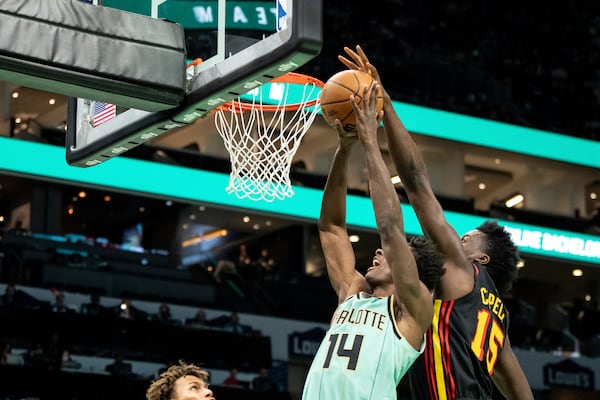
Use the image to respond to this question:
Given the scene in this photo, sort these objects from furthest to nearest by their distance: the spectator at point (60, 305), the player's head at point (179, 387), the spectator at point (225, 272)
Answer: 1. the spectator at point (225, 272)
2. the spectator at point (60, 305)
3. the player's head at point (179, 387)

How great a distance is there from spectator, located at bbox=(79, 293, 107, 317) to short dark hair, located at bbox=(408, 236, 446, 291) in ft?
36.2

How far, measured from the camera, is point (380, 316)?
418 centimetres

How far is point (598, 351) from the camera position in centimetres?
2141

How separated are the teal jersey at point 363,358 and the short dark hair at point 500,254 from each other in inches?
29.3

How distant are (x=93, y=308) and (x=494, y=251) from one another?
1112 centimetres

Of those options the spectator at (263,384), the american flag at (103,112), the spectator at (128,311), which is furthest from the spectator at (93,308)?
the american flag at (103,112)

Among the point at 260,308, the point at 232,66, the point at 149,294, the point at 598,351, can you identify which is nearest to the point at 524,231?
the point at 598,351

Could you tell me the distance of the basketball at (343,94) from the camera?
174 inches

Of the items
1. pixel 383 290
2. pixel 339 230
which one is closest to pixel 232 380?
pixel 339 230

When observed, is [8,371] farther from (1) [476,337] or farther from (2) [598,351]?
(2) [598,351]

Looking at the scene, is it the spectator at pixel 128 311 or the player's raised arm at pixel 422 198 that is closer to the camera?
the player's raised arm at pixel 422 198

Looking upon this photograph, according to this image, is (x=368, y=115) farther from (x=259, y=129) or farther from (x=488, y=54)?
(x=488, y=54)

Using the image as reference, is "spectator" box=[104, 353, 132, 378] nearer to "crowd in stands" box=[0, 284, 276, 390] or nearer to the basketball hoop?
"crowd in stands" box=[0, 284, 276, 390]

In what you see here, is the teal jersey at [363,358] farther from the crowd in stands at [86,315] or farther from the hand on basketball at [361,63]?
the crowd in stands at [86,315]
